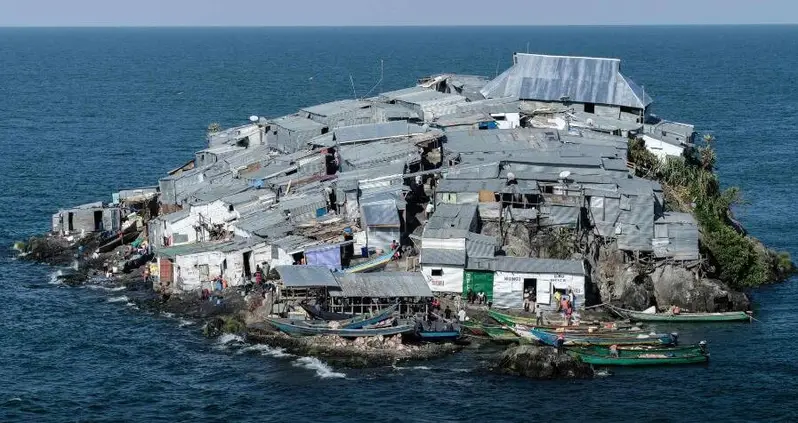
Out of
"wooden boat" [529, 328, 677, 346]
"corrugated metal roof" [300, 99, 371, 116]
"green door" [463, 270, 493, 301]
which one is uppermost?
"corrugated metal roof" [300, 99, 371, 116]

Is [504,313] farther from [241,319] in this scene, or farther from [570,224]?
[241,319]

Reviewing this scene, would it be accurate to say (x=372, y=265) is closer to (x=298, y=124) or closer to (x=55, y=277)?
(x=55, y=277)

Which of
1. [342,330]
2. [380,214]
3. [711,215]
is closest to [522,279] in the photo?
[380,214]

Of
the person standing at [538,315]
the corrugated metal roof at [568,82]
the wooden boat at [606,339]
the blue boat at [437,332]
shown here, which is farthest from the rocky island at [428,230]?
the corrugated metal roof at [568,82]

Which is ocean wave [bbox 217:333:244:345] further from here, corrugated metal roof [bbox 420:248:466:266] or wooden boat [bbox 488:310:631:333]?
wooden boat [bbox 488:310:631:333]

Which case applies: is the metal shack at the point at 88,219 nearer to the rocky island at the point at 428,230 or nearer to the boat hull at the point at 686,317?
the rocky island at the point at 428,230

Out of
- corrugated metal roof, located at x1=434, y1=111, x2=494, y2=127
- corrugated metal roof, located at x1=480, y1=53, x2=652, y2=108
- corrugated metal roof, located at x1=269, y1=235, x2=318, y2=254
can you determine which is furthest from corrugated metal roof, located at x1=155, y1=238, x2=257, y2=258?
corrugated metal roof, located at x1=480, y1=53, x2=652, y2=108
